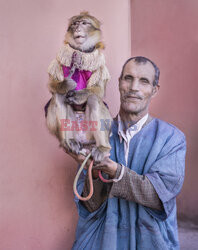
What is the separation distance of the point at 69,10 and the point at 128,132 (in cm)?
113

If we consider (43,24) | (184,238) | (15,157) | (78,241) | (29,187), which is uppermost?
(43,24)

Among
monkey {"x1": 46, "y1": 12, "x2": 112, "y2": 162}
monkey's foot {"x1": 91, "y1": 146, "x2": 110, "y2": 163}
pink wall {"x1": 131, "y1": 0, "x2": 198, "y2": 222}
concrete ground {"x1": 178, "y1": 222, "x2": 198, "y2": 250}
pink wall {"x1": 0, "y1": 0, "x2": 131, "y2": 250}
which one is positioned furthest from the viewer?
pink wall {"x1": 131, "y1": 0, "x2": 198, "y2": 222}

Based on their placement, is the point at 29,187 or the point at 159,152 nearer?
the point at 159,152

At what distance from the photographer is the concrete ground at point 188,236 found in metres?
2.50

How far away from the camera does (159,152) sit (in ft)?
5.74

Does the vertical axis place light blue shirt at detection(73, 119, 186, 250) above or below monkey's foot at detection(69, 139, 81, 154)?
below

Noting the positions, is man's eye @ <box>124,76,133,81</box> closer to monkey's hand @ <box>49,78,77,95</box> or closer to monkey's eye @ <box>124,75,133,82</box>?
monkey's eye @ <box>124,75,133,82</box>

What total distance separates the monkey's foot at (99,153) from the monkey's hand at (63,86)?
1.15 ft

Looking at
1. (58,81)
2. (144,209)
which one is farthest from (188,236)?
(58,81)

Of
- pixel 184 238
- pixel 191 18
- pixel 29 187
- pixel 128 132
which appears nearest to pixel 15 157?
pixel 29 187

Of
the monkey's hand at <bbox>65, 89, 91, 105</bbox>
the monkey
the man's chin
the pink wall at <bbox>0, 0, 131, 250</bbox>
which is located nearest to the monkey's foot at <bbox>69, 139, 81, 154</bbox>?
the monkey

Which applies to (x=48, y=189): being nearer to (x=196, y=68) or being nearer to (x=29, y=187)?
(x=29, y=187)

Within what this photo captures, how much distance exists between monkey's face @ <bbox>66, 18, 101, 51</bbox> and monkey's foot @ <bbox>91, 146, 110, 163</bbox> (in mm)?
549

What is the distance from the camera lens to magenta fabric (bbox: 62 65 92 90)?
167 cm
